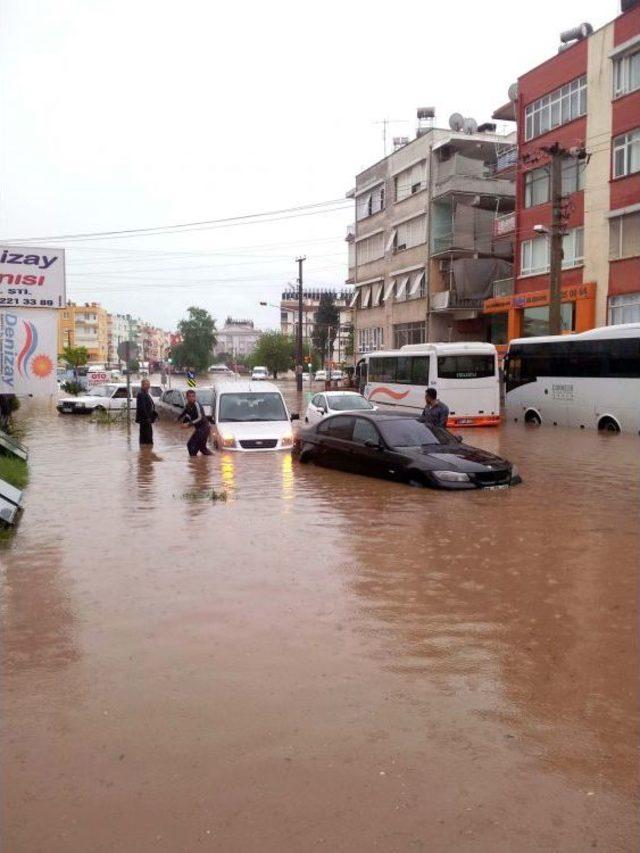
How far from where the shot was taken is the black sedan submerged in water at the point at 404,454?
12.3m

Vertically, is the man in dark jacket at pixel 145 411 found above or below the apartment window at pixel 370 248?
below

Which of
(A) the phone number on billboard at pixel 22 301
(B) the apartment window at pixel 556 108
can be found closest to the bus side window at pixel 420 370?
(B) the apartment window at pixel 556 108

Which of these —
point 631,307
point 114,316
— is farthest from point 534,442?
point 114,316

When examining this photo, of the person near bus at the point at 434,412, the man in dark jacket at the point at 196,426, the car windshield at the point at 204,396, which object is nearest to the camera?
the person near bus at the point at 434,412

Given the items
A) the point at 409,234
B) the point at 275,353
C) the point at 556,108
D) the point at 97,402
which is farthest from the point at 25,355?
the point at 275,353

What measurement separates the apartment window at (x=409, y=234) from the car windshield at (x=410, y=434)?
36.3 m

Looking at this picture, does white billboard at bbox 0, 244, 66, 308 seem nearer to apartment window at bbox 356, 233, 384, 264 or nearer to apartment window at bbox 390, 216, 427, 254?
apartment window at bbox 390, 216, 427, 254

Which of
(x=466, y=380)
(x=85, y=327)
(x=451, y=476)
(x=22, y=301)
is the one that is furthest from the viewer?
(x=85, y=327)

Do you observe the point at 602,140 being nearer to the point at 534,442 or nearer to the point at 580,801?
the point at 534,442

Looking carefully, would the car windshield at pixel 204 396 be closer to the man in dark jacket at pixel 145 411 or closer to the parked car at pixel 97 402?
the man in dark jacket at pixel 145 411

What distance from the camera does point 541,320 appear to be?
3569 cm

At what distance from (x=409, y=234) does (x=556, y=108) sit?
16.7 meters

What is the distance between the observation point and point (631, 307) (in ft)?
97.7

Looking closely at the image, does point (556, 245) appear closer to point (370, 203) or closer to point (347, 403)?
point (347, 403)
